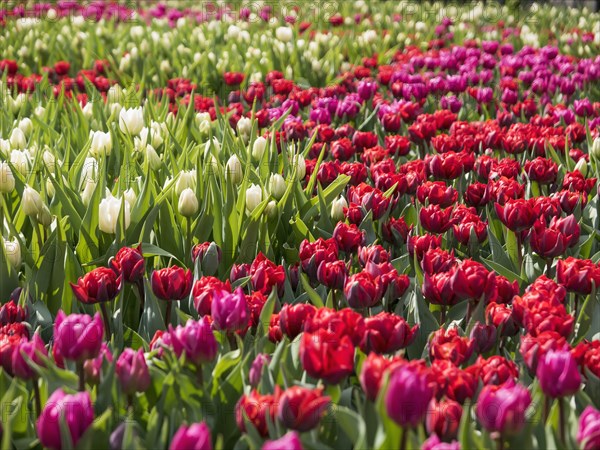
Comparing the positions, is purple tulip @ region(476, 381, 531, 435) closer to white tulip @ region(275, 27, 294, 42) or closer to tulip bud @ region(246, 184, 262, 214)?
tulip bud @ region(246, 184, 262, 214)

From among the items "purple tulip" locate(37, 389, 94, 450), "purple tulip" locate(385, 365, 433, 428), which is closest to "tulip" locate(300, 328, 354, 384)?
"purple tulip" locate(385, 365, 433, 428)

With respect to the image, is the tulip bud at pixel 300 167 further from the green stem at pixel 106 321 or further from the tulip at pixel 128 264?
the green stem at pixel 106 321

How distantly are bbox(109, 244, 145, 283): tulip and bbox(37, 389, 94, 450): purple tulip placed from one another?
71 centimetres

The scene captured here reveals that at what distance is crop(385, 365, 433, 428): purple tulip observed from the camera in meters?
1.25

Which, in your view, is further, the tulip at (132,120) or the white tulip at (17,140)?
the tulip at (132,120)

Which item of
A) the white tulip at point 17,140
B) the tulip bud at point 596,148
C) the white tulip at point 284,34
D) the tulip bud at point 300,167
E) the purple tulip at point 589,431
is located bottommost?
the white tulip at point 284,34

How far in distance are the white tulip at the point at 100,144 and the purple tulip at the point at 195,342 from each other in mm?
1853

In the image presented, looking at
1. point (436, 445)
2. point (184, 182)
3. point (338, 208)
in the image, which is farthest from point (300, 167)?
point (436, 445)

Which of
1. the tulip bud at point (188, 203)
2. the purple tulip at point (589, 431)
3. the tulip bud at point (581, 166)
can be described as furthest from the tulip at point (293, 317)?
the tulip bud at point (581, 166)

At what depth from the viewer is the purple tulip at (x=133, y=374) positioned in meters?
1.51

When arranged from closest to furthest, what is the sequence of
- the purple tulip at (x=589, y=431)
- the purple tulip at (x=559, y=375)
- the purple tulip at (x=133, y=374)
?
the purple tulip at (x=589, y=431) → the purple tulip at (x=559, y=375) → the purple tulip at (x=133, y=374)

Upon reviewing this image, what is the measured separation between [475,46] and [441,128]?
3378mm

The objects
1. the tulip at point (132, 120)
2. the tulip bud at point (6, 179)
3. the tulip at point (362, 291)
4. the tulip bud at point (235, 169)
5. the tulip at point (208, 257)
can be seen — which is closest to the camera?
the tulip at point (362, 291)

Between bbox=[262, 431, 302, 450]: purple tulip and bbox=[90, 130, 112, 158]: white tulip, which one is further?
bbox=[90, 130, 112, 158]: white tulip
